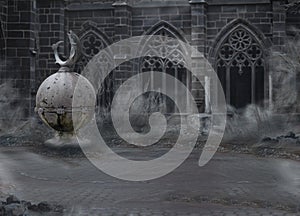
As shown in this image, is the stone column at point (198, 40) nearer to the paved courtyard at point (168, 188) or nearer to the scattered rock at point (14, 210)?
the paved courtyard at point (168, 188)

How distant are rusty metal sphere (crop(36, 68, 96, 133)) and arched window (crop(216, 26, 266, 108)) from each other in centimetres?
715

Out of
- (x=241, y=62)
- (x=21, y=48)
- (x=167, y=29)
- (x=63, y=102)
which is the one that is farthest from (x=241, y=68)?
(x=63, y=102)

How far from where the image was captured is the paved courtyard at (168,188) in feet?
20.8

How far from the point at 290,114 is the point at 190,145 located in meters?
4.32

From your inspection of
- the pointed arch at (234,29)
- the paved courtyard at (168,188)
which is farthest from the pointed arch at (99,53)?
the paved courtyard at (168,188)

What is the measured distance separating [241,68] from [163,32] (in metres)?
3.03

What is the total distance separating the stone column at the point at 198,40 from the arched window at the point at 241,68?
83cm

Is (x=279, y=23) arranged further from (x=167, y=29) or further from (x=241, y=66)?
(x=167, y=29)

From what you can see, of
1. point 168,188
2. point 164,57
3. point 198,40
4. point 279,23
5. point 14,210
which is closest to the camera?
point 14,210

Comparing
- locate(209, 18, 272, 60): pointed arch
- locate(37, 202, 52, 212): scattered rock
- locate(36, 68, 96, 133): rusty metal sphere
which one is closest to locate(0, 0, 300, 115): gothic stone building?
locate(209, 18, 272, 60): pointed arch

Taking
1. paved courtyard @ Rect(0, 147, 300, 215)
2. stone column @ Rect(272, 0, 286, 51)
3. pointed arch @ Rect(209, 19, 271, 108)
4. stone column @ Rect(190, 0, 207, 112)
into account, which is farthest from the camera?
pointed arch @ Rect(209, 19, 271, 108)

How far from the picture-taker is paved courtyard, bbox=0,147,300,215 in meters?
6.34

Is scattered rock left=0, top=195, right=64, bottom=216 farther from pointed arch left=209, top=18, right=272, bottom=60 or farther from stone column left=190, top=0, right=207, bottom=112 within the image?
pointed arch left=209, top=18, right=272, bottom=60

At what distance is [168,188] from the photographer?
25.3ft
